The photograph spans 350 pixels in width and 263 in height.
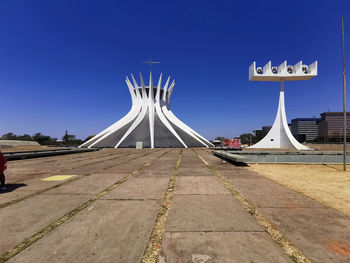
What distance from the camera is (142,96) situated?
145 ft

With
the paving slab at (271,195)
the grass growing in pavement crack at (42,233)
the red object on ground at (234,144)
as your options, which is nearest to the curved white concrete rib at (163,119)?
the red object on ground at (234,144)

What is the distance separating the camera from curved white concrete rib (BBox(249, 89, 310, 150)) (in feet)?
94.1

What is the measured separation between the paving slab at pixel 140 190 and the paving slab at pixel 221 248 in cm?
191

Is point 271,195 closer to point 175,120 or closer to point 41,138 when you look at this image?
point 175,120

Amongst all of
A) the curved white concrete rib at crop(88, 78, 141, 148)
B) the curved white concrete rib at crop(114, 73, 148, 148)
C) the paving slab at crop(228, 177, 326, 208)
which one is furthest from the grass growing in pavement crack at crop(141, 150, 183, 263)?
the curved white concrete rib at crop(88, 78, 141, 148)

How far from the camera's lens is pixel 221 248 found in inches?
90.4

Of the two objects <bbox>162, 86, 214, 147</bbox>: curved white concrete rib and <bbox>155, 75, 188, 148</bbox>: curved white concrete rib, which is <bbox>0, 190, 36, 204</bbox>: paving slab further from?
<bbox>162, 86, 214, 147</bbox>: curved white concrete rib

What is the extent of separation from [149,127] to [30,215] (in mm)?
36090

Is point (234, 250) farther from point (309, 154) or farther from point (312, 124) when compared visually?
point (312, 124)

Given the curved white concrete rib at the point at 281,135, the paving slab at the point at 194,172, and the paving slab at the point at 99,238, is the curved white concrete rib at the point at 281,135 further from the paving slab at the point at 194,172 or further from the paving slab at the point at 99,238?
the paving slab at the point at 99,238

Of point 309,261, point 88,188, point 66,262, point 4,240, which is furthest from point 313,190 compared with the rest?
point 4,240

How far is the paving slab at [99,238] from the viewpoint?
214 centimetres

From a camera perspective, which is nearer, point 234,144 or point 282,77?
point 234,144

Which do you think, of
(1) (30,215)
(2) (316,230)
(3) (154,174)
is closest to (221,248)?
(2) (316,230)
